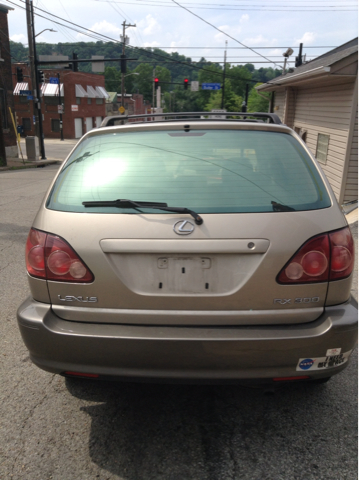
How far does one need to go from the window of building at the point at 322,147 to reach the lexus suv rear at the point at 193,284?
10919 mm

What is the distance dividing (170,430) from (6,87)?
2689 cm

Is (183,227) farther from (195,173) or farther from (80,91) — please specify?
(80,91)

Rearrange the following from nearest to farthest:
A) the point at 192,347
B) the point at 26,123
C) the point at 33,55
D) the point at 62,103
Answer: the point at 192,347 → the point at 33,55 → the point at 62,103 → the point at 26,123

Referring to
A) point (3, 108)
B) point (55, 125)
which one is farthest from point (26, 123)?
point (3, 108)

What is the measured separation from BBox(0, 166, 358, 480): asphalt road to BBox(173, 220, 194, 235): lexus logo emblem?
4.09 feet

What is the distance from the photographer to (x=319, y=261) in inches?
90.0

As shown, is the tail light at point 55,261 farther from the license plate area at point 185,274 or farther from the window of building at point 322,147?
the window of building at point 322,147

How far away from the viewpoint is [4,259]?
6.07 m

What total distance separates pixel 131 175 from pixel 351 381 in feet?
7.28

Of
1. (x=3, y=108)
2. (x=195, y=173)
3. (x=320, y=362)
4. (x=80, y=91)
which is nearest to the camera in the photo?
(x=320, y=362)

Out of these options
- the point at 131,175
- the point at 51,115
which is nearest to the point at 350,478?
the point at 131,175

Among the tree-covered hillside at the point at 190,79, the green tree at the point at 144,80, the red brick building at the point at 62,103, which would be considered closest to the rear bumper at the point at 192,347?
the red brick building at the point at 62,103

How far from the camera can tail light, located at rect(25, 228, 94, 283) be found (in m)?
2.31

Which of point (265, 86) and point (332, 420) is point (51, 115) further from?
point (332, 420)
